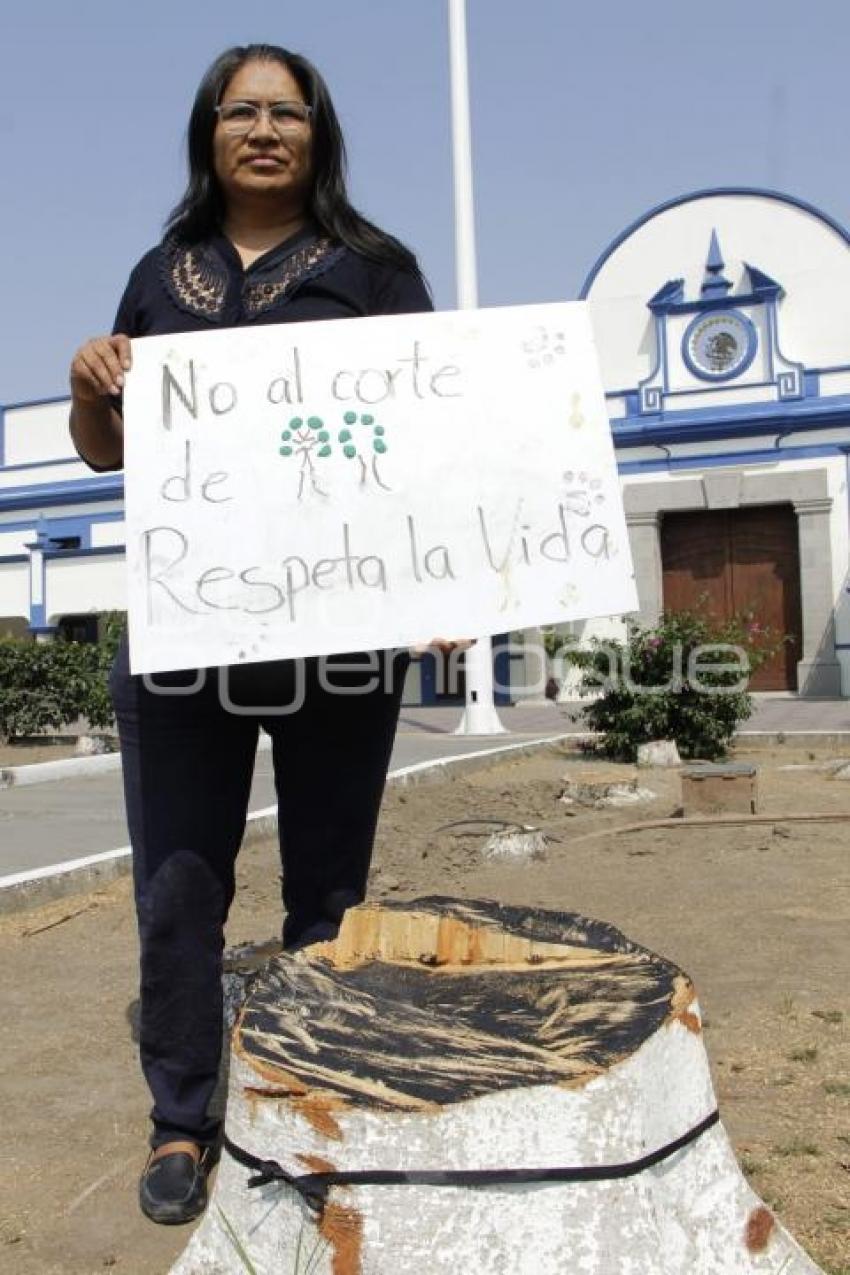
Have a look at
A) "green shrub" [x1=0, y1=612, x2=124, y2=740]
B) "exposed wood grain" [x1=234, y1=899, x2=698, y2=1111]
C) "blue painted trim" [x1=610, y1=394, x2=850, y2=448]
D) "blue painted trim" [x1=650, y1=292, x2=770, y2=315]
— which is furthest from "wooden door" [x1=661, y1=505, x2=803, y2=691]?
"exposed wood grain" [x1=234, y1=899, x2=698, y2=1111]

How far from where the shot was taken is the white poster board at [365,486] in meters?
2.28

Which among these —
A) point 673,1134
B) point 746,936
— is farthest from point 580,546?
point 746,936

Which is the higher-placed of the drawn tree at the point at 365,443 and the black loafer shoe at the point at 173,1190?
the drawn tree at the point at 365,443

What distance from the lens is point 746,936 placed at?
14.0 feet

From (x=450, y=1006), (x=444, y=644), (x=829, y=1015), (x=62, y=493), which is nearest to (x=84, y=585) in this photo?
(x=62, y=493)

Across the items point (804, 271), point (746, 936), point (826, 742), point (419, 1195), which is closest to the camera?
point (419, 1195)

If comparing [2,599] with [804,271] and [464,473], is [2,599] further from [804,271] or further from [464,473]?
[464,473]

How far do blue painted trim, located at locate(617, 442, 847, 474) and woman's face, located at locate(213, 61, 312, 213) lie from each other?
1720 centimetres

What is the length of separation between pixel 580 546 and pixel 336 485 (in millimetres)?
465

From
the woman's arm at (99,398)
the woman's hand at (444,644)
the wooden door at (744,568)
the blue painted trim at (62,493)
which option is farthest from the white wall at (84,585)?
the woman's hand at (444,644)

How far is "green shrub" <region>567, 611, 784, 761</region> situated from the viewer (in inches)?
409

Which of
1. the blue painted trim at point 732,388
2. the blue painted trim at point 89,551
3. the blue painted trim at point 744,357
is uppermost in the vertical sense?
the blue painted trim at point 744,357

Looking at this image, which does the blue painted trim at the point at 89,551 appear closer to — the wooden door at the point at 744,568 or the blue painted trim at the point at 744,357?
the wooden door at the point at 744,568

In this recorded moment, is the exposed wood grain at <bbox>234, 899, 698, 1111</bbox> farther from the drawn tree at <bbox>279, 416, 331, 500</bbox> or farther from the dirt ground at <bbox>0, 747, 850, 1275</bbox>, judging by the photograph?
the drawn tree at <bbox>279, 416, 331, 500</bbox>
